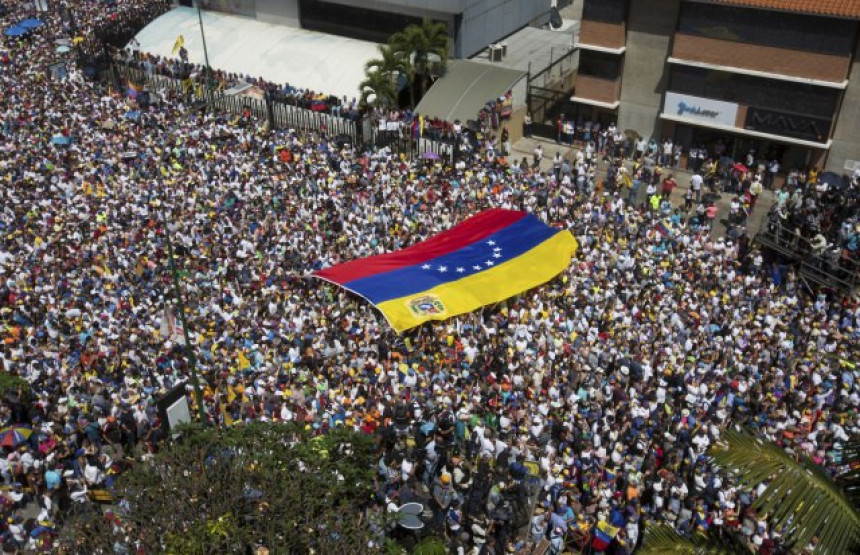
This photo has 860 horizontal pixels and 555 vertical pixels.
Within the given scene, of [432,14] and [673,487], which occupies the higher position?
[432,14]

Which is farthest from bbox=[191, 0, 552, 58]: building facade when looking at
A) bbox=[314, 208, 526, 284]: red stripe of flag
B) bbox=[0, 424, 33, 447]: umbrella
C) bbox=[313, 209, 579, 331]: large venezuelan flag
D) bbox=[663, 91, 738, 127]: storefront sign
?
bbox=[0, 424, 33, 447]: umbrella

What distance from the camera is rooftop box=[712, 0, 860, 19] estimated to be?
26.7m

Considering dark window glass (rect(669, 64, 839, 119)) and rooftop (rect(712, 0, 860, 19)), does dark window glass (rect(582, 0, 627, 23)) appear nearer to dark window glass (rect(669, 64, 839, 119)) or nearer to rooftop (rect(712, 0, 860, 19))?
dark window glass (rect(669, 64, 839, 119))

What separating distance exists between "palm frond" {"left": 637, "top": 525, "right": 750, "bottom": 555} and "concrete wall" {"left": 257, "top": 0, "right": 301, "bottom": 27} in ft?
139

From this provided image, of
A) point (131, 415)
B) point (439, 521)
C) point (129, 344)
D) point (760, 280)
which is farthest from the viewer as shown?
point (760, 280)

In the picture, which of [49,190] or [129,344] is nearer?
[129,344]

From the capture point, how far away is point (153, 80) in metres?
39.9

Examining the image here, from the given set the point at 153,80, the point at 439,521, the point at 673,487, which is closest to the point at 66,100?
the point at 153,80

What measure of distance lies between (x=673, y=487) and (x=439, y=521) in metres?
5.09

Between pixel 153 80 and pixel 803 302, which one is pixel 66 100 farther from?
pixel 803 302

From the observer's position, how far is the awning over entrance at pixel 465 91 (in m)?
34.9

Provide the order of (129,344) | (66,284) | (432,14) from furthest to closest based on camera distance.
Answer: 1. (432,14)
2. (66,284)
3. (129,344)

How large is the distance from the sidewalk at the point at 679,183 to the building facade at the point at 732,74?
206 centimetres

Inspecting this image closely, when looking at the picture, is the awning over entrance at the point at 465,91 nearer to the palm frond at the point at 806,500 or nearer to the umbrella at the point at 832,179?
the umbrella at the point at 832,179
